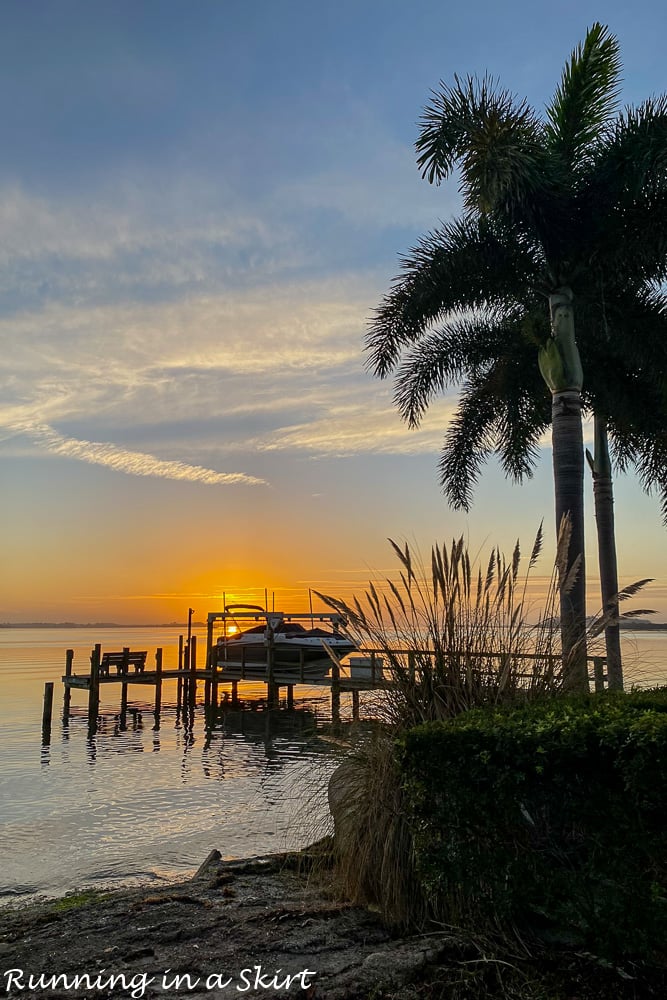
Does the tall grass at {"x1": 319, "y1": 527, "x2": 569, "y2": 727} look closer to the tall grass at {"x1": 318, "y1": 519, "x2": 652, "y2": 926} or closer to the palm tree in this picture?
the tall grass at {"x1": 318, "y1": 519, "x2": 652, "y2": 926}

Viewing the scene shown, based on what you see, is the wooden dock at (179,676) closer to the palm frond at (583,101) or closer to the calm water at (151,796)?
the calm water at (151,796)

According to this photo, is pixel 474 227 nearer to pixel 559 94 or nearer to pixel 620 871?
pixel 559 94

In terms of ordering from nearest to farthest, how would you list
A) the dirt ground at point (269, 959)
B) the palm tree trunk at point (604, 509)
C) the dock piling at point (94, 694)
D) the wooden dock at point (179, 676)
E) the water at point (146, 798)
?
the dirt ground at point (269, 959), the water at point (146, 798), the palm tree trunk at point (604, 509), the dock piling at point (94, 694), the wooden dock at point (179, 676)

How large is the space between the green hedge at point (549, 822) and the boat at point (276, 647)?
21587 mm

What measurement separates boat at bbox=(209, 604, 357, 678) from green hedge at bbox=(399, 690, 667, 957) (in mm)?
21587

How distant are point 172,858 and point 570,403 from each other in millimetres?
8918

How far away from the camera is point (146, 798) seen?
45.4 ft

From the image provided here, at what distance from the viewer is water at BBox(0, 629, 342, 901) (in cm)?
870

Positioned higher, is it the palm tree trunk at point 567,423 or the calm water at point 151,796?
the palm tree trunk at point 567,423

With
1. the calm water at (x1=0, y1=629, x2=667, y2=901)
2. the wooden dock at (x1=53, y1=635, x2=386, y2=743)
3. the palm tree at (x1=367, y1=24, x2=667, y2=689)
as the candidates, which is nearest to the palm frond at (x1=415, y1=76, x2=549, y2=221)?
the palm tree at (x1=367, y1=24, x2=667, y2=689)

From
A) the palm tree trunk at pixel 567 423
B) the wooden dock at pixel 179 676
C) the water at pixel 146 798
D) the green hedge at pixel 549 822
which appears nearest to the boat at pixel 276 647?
the wooden dock at pixel 179 676

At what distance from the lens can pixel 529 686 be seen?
183 inches

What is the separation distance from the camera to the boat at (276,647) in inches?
1057

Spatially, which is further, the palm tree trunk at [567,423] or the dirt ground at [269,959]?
the palm tree trunk at [567,423]
